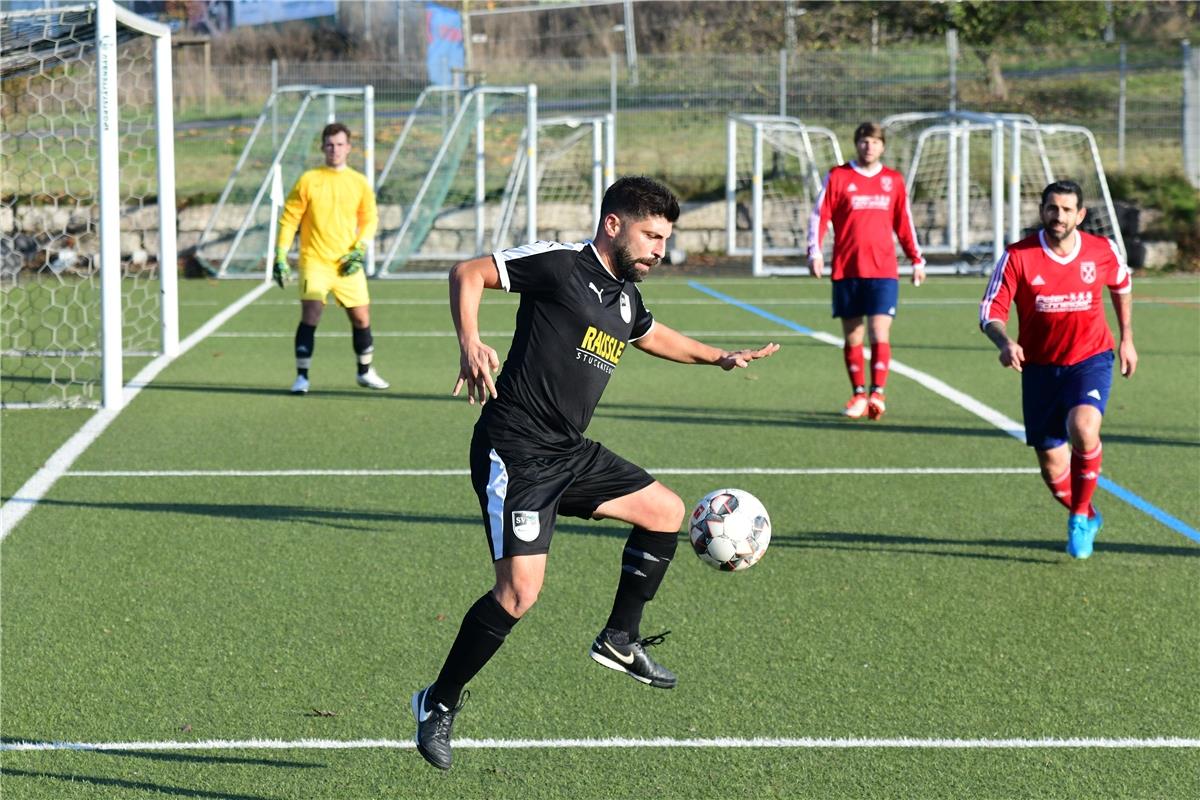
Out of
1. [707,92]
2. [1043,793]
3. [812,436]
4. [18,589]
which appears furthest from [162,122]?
[707,92]

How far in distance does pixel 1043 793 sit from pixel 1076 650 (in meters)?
1.48

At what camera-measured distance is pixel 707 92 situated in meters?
27.4

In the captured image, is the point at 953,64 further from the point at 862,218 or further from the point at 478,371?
the point at 478,371

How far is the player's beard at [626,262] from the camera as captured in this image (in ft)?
15.5

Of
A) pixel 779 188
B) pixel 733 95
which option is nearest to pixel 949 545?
pixel 779 188

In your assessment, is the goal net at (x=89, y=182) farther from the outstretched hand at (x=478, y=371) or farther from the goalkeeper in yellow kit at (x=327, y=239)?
the outstretched hand at (x=478, y=371)

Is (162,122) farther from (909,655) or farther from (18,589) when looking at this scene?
(909,655)

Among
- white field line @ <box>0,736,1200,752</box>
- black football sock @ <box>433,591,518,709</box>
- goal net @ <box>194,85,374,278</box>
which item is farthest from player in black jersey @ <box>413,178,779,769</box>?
goal net @ <box>194,85,374,278</box>

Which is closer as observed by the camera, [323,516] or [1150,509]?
[323,516]

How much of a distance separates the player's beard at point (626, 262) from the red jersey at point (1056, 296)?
3067 millimetres

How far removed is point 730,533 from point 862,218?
246 inches

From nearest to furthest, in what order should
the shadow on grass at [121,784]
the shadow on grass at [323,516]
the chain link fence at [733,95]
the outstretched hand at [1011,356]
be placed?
the shadow on grass at [121,784] → the outstretched hand at [1011,356] → the shadow on grass at [323,516] → the chain link fence at [733,95]

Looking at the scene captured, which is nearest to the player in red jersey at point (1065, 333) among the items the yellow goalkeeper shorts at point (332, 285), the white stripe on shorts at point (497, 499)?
the white stripe on shorts at point (497, 499)

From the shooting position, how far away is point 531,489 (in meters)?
4.69
